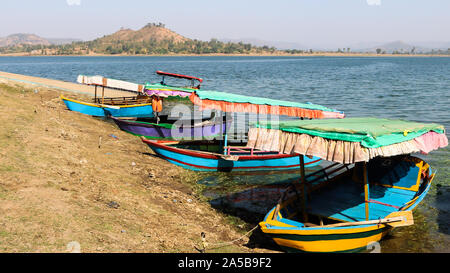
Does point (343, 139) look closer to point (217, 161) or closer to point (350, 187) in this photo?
point (350, 187)

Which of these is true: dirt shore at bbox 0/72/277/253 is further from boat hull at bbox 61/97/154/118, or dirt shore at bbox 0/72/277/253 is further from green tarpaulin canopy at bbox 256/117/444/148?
boat hull at bbox 61/97/154/118

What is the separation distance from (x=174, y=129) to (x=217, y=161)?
223 inches

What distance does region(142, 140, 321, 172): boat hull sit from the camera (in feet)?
52.5

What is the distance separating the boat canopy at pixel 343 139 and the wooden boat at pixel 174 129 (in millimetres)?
10140

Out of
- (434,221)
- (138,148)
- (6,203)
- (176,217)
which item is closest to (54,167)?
(6,203)

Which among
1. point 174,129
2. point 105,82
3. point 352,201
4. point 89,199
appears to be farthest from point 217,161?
point 105,82

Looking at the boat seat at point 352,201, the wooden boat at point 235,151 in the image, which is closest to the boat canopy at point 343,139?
the boat seat at point 352,201

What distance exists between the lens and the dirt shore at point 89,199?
26.1 feet

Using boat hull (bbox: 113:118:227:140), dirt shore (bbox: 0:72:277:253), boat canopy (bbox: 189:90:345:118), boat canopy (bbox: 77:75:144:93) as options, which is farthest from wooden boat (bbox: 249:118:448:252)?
boat canopy (bbox: 77:75:144:93)

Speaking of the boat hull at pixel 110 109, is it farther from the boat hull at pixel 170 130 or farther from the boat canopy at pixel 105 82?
the boat hull at pixel 170 130

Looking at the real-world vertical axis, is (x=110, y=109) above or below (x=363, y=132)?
below

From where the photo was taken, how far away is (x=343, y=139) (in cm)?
834

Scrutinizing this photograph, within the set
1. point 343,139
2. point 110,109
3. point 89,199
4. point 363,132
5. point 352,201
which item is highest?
point 363,132

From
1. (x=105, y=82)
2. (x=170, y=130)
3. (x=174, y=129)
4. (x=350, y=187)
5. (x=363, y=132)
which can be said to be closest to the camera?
(x=363, y=132)
